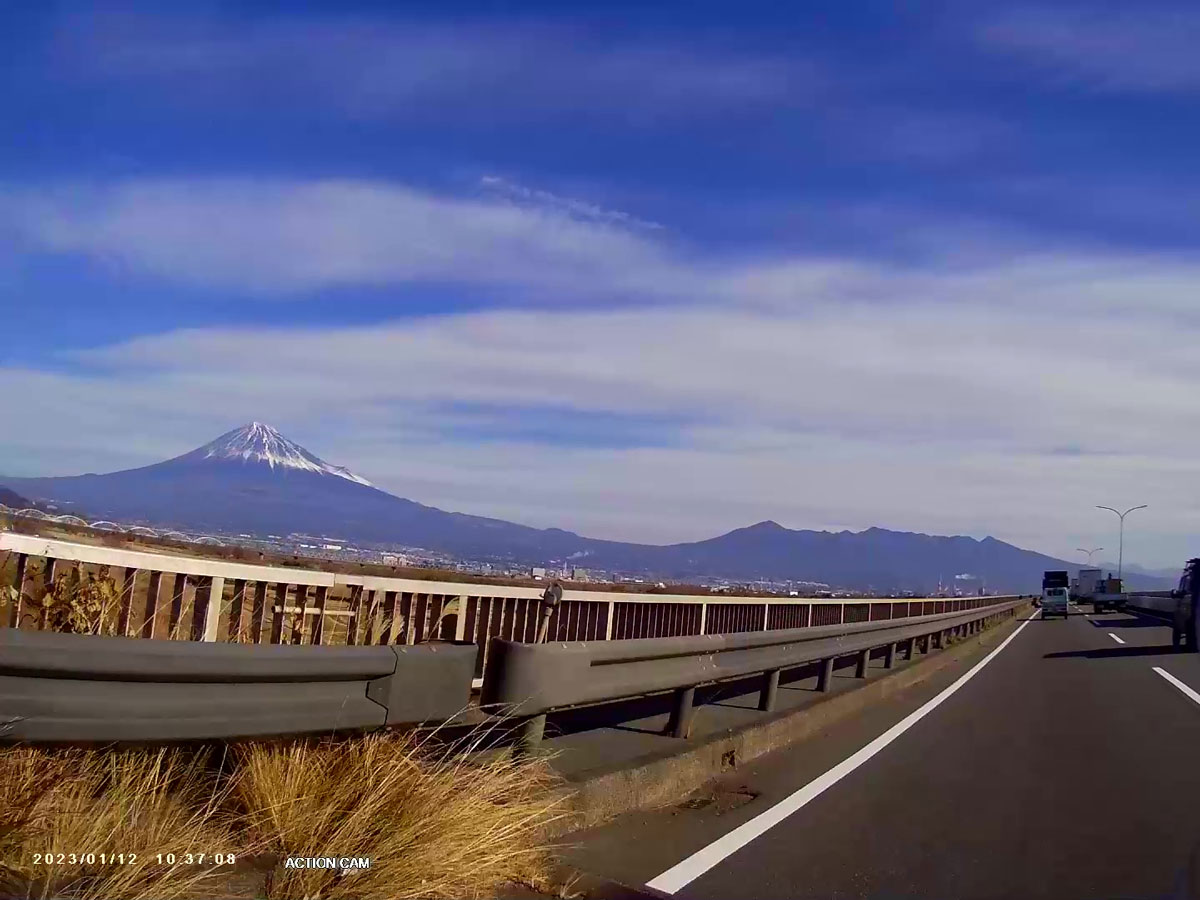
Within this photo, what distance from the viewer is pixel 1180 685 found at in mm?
17438

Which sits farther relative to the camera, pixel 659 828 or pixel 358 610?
pixel 358 610

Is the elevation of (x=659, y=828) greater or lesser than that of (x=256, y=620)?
lesser

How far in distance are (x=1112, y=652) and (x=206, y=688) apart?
26.0m

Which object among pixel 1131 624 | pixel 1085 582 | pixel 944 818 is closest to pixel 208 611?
pixel 944 818

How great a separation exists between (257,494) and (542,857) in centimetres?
4667

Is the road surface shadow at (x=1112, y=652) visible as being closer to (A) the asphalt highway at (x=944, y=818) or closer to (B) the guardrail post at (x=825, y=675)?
(A) the asphalt highway at (x=944, y=818)

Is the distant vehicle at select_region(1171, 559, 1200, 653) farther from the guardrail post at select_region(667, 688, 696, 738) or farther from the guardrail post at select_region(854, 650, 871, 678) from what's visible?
the guardrail post at select_region(667, 688, 696, 738)

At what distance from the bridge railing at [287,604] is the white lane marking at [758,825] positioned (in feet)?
5.25

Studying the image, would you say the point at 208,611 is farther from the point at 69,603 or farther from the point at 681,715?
the point at 681,715

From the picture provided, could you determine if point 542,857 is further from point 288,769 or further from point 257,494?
point 257,494

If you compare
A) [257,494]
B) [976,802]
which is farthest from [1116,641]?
[257,494]

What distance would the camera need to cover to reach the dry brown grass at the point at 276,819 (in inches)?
168

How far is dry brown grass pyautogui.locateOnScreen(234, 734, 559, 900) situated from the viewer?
15.3 feet

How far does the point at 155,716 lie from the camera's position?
4.39 m
